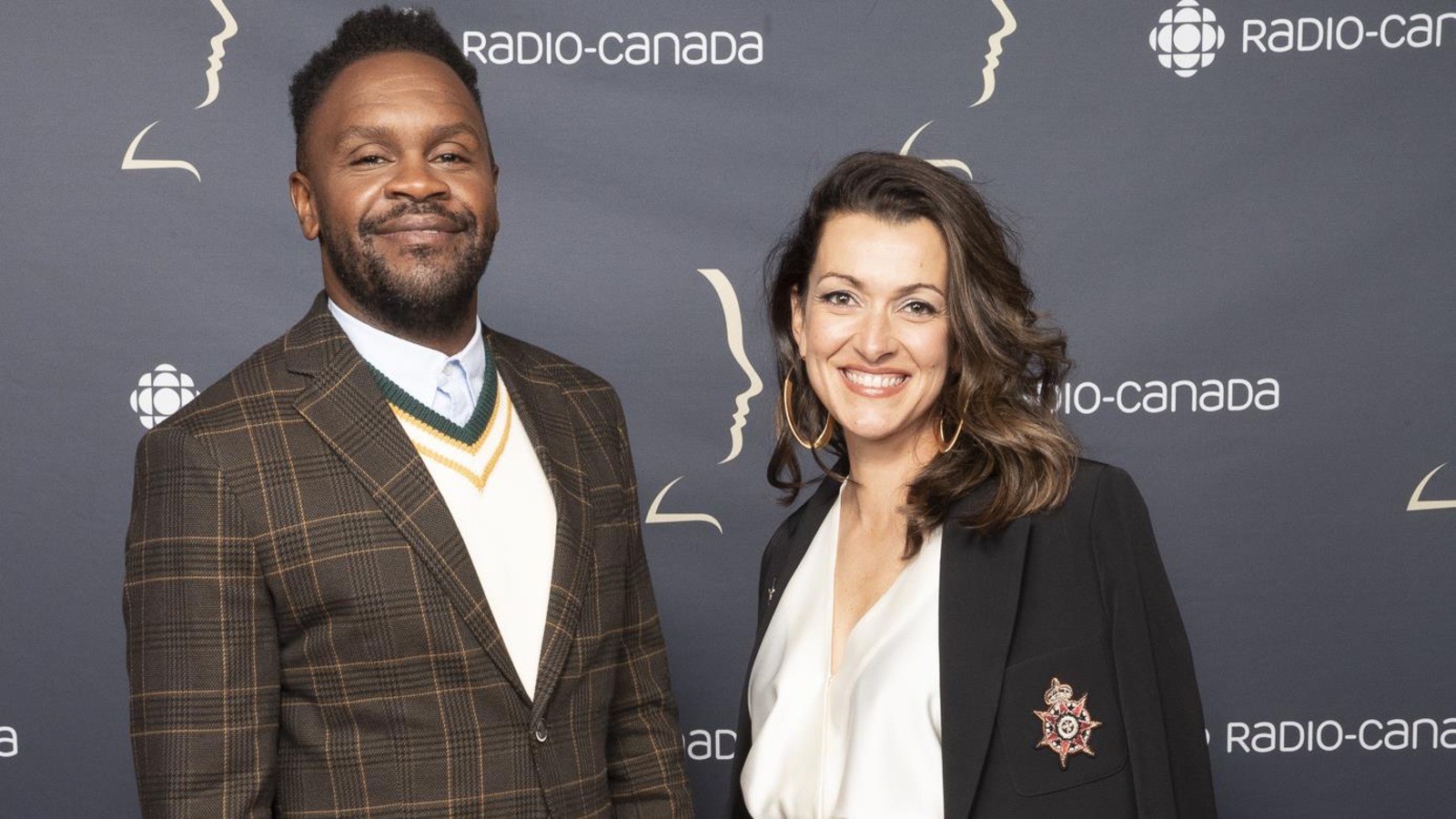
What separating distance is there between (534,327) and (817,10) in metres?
0.87

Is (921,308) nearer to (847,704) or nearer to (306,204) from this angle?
(847,704)

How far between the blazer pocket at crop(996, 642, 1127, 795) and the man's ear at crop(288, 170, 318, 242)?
1040mm

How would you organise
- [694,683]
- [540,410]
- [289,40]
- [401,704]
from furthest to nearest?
1. [694,683]
2. [289,40]
3. [540,410]
4. [401,704]

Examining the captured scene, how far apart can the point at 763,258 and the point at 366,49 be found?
1257 mm

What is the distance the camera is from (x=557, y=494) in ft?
5.99

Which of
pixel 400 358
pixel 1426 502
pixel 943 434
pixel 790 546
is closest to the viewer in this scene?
pixel 400 358

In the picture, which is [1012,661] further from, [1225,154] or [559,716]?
[1225,154]

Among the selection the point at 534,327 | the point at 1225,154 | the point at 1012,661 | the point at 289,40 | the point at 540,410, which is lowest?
the point at 1012,661

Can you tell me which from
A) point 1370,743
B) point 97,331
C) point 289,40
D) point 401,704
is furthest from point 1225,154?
point 97,331

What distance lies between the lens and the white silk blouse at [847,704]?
1738mm

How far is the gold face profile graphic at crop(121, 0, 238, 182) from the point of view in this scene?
9.25 ft

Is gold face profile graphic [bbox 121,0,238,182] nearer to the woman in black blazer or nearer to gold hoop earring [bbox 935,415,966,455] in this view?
the woman in black blazer

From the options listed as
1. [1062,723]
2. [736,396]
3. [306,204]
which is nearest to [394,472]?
[306,204]

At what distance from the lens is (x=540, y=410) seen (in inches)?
75.6
